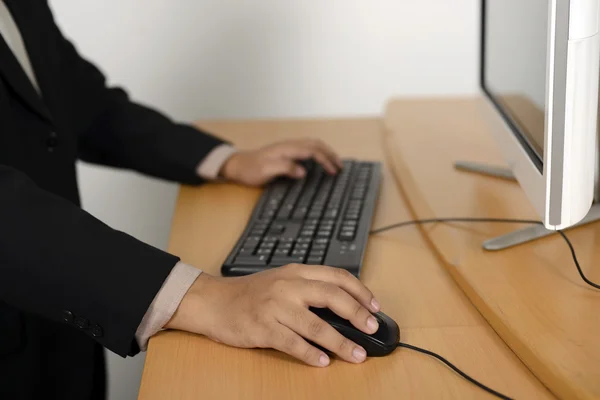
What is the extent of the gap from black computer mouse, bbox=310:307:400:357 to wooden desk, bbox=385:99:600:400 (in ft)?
0.38

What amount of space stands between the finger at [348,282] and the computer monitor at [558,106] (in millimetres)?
214

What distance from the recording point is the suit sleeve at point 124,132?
145 centimetres

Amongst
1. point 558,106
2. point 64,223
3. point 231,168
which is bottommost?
point 231,168

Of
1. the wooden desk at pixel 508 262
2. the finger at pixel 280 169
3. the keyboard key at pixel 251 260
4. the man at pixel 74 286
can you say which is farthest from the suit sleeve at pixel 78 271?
the finger at pixel 280 169

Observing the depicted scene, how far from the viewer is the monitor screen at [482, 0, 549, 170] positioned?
99 centimetres

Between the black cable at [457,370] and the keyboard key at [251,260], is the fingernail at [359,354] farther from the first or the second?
the keyboard key at [251,260]

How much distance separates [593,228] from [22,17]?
2.99 feet

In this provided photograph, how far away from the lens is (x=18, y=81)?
1.19 m

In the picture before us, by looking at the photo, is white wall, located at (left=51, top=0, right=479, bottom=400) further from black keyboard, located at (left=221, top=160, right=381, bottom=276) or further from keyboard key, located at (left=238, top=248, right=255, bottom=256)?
keyboard key, located at (left=238, top=248, right=255, bottom=256)

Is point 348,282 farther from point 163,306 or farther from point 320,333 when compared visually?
point 163,306

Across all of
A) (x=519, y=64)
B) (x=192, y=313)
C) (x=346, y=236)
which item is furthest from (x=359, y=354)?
(x=519, y=64)

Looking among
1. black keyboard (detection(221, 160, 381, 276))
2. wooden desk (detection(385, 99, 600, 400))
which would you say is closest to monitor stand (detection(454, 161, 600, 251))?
wooden desk (detection(385, 99, 600, 400))

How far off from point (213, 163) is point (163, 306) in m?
0.57

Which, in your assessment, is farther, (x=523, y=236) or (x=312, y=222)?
(x=312, y=222)
